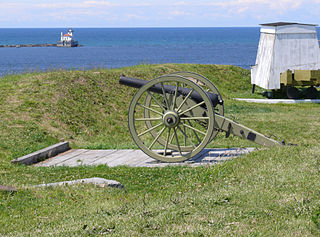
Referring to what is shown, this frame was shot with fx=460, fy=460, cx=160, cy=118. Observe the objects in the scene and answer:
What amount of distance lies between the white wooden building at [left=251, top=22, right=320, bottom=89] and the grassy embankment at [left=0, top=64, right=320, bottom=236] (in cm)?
939

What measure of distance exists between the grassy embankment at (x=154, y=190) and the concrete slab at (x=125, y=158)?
0.63 metres

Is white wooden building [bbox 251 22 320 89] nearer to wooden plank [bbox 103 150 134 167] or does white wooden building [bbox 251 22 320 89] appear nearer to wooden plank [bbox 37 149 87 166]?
wooden plank [bbox 103 150 134 167]

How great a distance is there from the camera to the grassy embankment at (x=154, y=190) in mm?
5555

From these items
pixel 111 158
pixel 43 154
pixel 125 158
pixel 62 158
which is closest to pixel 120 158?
pixel 125 158

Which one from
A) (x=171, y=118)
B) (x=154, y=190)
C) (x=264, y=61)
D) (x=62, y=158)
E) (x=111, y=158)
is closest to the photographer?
(x=154, y=190)

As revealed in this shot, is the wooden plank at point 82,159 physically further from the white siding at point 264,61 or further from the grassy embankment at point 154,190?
the white siding at point 264,61

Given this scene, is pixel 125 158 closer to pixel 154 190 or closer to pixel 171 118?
pixel 171 118

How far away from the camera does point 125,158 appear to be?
11273 millimetres

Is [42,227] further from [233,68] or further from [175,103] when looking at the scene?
[233,68]

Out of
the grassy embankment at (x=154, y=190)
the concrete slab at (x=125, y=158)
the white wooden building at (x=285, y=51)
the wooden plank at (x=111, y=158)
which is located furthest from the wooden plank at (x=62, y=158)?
the white wooden building at (x=285, y=51)

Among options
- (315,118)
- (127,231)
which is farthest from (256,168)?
(315,118)

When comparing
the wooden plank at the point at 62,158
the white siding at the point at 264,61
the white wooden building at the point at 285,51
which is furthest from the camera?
the white siding at the point at 264,61

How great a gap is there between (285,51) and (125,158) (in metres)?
16.7

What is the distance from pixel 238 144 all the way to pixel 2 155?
6.29 metres
